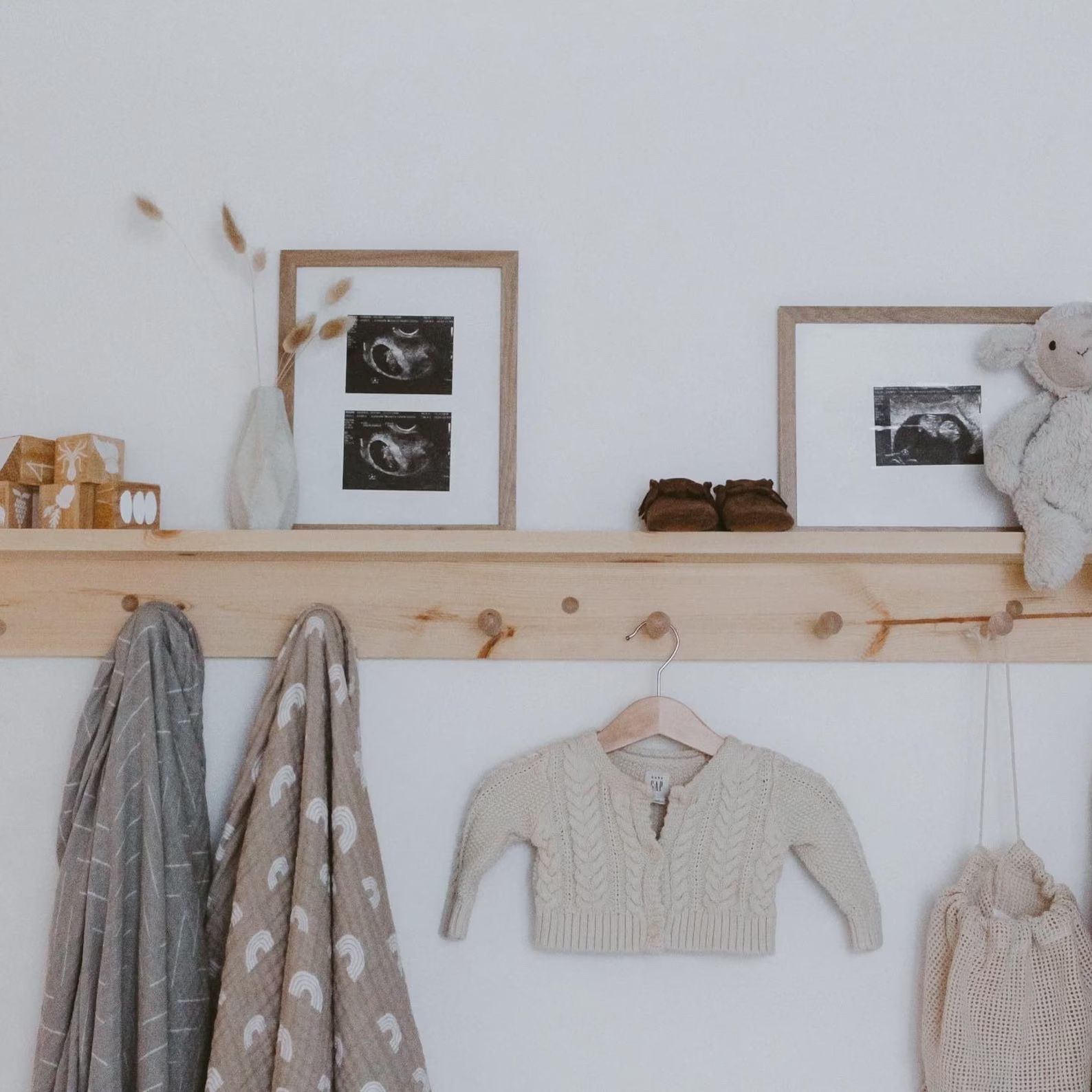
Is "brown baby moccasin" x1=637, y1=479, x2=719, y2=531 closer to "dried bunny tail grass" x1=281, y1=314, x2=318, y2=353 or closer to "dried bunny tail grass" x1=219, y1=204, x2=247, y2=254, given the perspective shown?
"dried bunny tail grass" x1=281, y1=314, x2=318, y2=353

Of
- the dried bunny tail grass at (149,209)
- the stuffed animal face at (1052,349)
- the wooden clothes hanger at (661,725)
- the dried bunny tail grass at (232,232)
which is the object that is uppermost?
the dried bunny tail grass at (149,209)

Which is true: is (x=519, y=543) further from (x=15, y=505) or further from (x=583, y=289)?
(x=15, y=505)

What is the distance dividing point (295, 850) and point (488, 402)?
0.56 meters

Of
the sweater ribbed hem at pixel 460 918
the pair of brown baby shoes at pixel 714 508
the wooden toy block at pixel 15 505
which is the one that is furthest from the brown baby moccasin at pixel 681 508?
the wooden toy block at pixel 15 505

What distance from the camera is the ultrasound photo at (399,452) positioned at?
4.12 feet

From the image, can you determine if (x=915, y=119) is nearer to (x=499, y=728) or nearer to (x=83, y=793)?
(x=499, y=728)

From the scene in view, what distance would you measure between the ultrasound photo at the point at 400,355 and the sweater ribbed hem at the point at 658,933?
639mm

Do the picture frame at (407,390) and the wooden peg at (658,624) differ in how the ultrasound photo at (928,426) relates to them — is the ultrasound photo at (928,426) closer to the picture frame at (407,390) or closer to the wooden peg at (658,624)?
the wooden peg at (658,624)

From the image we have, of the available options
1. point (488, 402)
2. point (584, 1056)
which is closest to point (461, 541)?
point (488, 402)

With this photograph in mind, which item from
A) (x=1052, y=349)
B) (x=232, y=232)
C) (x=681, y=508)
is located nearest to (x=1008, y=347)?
(x=1052, y=349)

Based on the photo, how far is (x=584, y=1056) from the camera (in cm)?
124

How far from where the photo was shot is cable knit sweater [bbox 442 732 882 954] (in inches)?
46.4

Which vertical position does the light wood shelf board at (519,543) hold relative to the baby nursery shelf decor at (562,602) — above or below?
above

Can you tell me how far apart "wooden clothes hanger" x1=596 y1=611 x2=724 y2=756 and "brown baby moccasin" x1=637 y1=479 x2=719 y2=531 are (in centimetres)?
13
